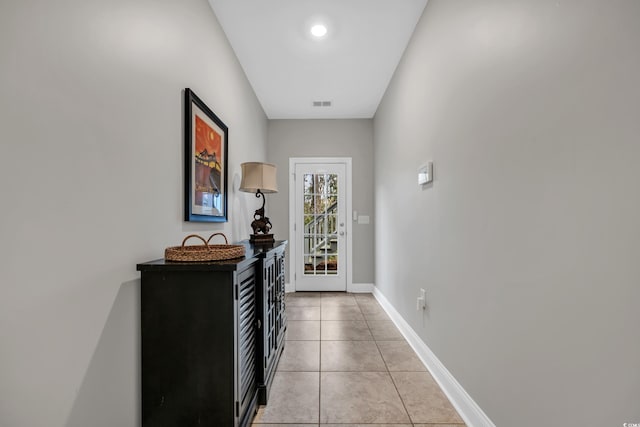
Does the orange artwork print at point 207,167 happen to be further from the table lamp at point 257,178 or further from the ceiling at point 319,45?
the ceiling at point 319,45

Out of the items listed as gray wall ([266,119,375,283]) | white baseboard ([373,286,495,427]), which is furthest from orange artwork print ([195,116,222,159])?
gray wall ([266,119,375,283])

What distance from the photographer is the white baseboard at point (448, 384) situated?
4.83 ft

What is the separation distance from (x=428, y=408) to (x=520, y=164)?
143 centimetres

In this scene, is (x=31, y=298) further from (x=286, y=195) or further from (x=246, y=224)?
(x=286, y=195)

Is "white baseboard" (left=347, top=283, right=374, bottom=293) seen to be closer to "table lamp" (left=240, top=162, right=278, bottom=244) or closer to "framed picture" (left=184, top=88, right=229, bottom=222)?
"table lamp" (left=240, top=162, right=278, bottom=244)

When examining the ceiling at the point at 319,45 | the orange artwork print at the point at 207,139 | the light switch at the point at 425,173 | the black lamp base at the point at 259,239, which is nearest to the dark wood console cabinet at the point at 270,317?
the black lamp base at the point at 259,239

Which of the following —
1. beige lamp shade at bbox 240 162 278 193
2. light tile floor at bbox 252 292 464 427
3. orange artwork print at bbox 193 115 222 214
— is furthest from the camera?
beige lamp shade at bbox 240 162 278 193

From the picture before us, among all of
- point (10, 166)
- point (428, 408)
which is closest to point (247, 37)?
point (10, 166)

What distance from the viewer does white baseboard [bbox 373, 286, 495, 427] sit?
1472 mm

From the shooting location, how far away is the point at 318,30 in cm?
245

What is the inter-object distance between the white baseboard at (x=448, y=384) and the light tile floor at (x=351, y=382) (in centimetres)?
4

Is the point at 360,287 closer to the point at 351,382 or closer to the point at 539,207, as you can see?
the point at 351,382

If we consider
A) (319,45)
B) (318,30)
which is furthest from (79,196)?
(319,45)

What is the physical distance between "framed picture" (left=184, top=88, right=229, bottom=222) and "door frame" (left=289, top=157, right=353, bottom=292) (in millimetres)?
2035
